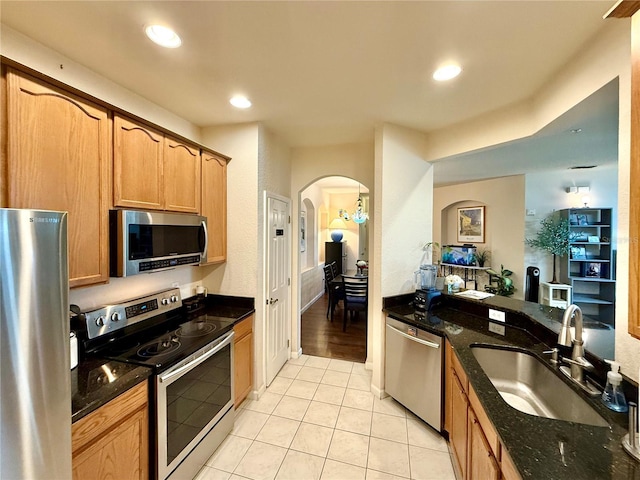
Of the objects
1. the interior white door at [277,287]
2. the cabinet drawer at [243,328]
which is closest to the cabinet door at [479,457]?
the cabinet drawer at [243,328]

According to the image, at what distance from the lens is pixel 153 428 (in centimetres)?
149

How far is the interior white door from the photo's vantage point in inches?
111

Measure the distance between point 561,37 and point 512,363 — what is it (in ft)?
6.43

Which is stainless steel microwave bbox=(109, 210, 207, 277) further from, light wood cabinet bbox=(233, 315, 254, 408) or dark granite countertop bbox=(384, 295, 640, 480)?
dark granite countertop bbox=(384, 295, 640, 480)

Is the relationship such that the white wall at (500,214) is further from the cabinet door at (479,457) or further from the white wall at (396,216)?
the cabinet door at (479,457)

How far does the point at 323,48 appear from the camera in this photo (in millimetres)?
1523

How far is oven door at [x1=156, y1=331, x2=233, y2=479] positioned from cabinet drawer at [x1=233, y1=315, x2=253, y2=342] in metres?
0.16

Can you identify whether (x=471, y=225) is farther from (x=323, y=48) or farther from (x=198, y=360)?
(x=198, y=360)

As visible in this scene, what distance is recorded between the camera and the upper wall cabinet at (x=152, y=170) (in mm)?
1658

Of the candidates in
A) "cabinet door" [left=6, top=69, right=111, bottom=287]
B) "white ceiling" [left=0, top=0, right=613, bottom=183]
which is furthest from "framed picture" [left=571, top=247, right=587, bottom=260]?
"cabinet door" [left=6, top=69, right=111, bottom=287]

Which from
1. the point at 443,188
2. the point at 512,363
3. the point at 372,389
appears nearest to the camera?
the point at 512,363

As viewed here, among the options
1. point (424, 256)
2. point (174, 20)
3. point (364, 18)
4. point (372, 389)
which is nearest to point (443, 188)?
point (424, 256)

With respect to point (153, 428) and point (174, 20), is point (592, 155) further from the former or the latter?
point (153, 428)

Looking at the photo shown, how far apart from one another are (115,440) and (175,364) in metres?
0.40
